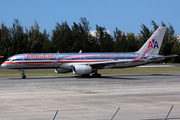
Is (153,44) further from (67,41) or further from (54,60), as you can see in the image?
(67,41)

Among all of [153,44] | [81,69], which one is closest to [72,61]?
[81,69]

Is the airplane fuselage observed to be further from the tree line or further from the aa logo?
the tree line

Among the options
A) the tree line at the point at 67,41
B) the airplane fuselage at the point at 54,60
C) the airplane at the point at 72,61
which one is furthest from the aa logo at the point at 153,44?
the tree line at the point at 67,41

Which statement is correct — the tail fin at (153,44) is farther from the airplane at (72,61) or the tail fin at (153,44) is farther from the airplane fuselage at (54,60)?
the airplane fuselage at (54,60)

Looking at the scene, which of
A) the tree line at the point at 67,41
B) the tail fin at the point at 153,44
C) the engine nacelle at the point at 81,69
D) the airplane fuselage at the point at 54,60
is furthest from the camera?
A: the tree line at the point at 67,41

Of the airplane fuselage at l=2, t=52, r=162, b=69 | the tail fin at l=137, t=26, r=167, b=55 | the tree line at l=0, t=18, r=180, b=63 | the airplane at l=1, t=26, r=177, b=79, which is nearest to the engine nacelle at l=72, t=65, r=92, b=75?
the airplane at l=1, t=26, r=177, b=79

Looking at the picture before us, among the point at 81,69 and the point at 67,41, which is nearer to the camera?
the point at 81,69

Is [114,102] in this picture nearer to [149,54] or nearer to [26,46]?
[149,54]

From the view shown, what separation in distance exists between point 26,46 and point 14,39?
482 centimetres

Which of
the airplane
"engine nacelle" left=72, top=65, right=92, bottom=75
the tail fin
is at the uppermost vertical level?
the tail fin

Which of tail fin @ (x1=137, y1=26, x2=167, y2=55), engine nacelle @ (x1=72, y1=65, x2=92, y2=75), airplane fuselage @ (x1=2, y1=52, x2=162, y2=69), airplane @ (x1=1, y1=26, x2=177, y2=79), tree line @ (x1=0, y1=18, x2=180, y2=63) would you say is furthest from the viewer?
tree line @ (x1=0, y1=18, x2=180, y2=63)

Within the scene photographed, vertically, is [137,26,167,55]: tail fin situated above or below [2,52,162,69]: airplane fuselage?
above

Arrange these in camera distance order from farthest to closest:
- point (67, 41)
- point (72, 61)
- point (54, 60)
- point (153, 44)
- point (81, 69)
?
1. point (67, 41)
2. point (153, 44)
3. point (72, 61)
4. point (54, 60)
5. point (81, 69)

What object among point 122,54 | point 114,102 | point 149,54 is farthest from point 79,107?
point 149,54
